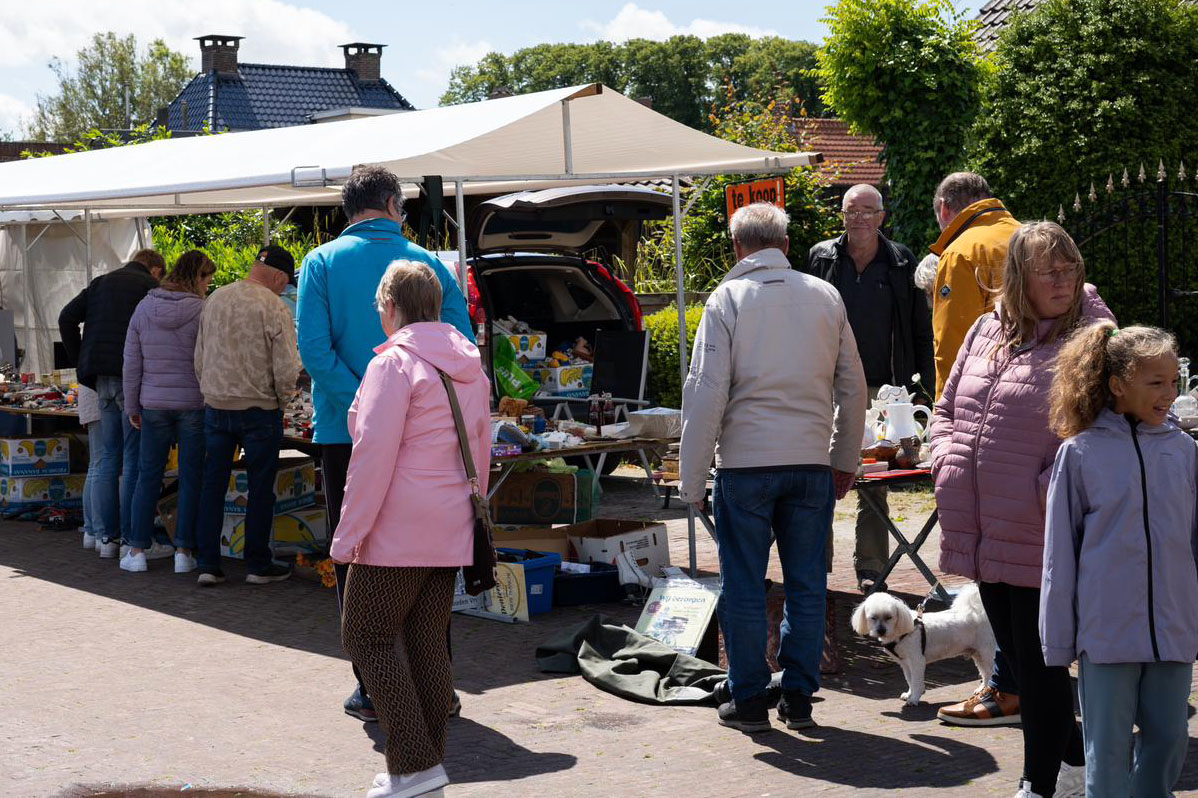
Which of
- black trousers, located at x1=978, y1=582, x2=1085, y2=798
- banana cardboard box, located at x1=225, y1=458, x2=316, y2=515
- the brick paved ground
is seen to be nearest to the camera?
black trousers, located at x1=978, y1=582, x2=1085, y2=798

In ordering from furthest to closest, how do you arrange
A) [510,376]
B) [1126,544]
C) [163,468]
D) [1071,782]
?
[510,376] < [163,468] < [1071,782] < [1126,544]

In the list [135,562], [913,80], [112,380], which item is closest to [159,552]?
[135,562]

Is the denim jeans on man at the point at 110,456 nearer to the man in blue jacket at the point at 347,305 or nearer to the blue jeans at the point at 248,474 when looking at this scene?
the blue jeans at the point at 248,474

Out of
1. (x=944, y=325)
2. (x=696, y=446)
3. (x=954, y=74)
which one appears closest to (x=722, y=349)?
(x=696, y=446)

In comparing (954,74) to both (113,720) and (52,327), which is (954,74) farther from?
(52,327)

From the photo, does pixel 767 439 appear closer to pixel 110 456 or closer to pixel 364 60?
pixel 110 456

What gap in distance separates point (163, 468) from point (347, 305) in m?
3.68

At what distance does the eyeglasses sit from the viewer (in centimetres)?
428

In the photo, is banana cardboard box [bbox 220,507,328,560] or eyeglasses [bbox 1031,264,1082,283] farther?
banana cardboard box [bbox 220,507,328,560]

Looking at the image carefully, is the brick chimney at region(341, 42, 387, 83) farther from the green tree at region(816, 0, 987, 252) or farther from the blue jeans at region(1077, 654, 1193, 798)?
the blue jeans at region(1077, 654, 1193, 798)

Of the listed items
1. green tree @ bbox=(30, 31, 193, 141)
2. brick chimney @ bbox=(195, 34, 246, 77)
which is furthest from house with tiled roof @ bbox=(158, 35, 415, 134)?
green tree @ bbox=(30, 31, 193, 141)

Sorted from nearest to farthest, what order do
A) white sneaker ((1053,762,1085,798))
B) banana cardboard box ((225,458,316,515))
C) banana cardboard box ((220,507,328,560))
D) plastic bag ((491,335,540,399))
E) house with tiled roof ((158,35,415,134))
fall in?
white sneaker ((1053,762,1085,798)) < banana cardboard box ((220,507,328,560)) < banana cardboard box ((225,458,316,515)) < plastic bag ((491,335,540,399)) < house with tiled roof ((158,35,415,134))

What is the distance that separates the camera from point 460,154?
317 inches

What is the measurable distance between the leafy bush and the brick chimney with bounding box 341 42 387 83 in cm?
3697
